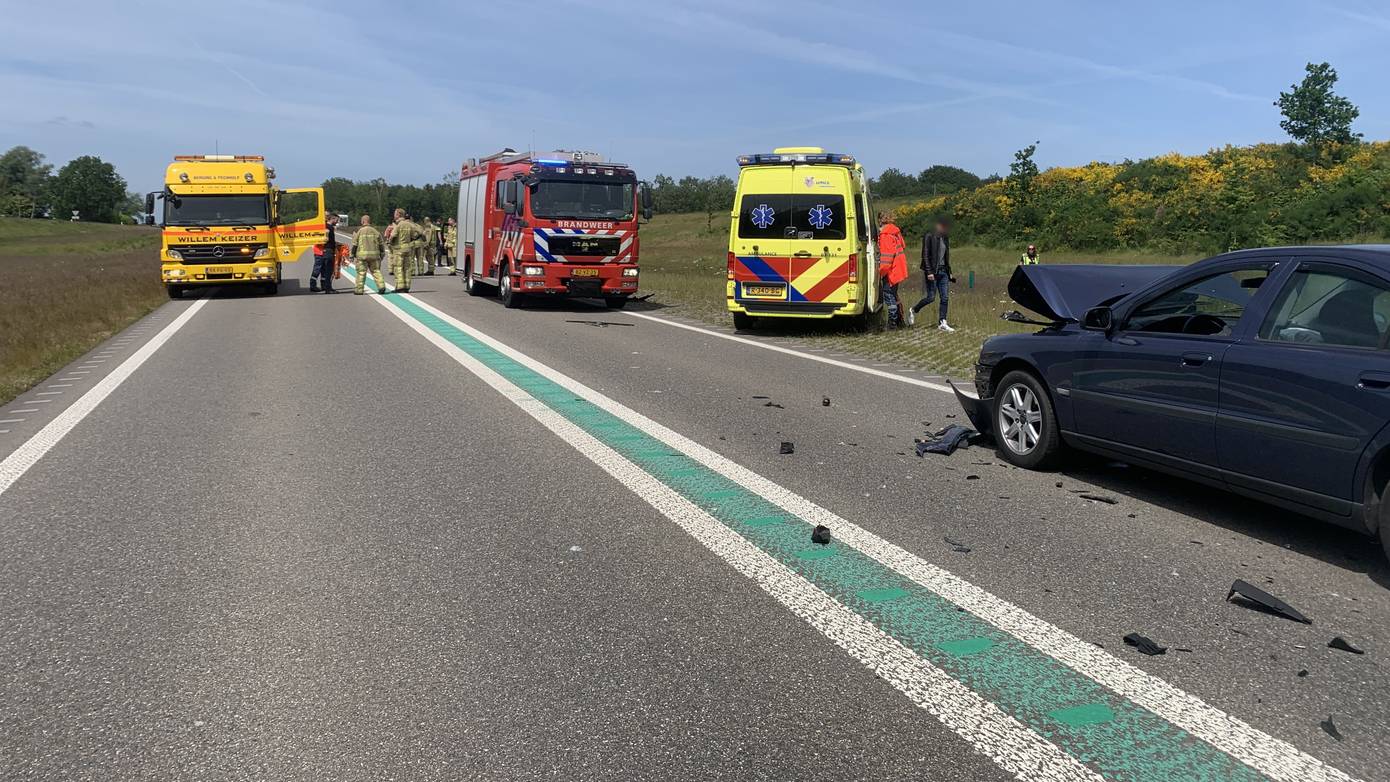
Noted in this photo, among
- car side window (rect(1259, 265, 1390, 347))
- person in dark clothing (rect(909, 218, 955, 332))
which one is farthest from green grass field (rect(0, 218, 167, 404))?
person in dark clothing (rect(909, 218, 955, 332))

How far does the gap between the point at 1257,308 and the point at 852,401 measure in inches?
176

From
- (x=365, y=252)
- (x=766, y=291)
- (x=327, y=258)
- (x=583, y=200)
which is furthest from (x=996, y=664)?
(x=327, y=258)

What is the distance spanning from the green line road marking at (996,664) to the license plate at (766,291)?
362 inches

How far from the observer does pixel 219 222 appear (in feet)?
75.6

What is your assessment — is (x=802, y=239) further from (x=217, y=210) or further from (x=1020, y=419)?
(x=217, y=210)

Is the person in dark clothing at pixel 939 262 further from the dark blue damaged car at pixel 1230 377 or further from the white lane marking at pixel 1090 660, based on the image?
the white lane marking at pixel 1090 660

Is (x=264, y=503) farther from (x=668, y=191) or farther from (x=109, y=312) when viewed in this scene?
(x=668, y=191)

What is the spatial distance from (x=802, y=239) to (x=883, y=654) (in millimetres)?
11803

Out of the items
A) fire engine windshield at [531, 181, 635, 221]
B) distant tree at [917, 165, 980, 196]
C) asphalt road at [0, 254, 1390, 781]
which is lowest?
asphalt road at [0, 254, 1390, 781]

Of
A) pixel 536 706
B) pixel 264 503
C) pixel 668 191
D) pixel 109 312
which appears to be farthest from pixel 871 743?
pixel 668 191

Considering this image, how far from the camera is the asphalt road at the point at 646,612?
3086mm

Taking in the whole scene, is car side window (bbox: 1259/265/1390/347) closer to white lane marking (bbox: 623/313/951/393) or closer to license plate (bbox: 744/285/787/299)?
white lane marking (bbox: 623/313/951/393)

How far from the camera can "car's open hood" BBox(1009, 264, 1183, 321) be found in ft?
22.0

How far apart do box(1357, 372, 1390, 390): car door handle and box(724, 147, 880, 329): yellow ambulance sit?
10.7 m
